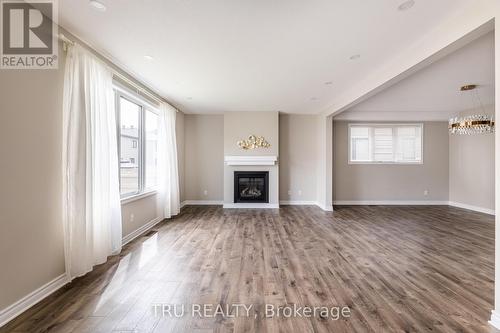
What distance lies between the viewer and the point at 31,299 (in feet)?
6.58

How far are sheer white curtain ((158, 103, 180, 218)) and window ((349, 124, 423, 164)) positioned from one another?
17.2 ft

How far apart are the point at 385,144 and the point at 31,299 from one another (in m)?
8.14

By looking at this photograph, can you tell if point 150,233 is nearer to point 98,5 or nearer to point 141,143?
point 141,143

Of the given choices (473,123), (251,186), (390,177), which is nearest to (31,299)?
(251,186)

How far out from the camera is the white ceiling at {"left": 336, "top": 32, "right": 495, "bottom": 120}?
10.5 feet

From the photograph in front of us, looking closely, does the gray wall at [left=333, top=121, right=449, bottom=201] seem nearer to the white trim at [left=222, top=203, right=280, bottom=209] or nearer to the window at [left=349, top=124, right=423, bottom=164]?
the window at [left=349, top=124, right=423, bottom=164]

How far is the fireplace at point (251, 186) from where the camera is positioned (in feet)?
21.2

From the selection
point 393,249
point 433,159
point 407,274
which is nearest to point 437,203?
point 433,159

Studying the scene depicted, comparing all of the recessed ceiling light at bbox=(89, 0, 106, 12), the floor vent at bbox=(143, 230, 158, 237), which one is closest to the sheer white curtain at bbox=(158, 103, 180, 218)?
the floor vent at bbox=(143, 230, 158, 237)

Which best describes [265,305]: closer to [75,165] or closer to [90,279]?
Result: [90,279]

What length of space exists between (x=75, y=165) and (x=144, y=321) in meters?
1.77

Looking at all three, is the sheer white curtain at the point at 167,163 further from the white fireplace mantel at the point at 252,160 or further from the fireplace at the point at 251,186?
the fireplace at the point at 251,186

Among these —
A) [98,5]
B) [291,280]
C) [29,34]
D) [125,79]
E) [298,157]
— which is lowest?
[291,280]

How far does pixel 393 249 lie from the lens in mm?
3357
